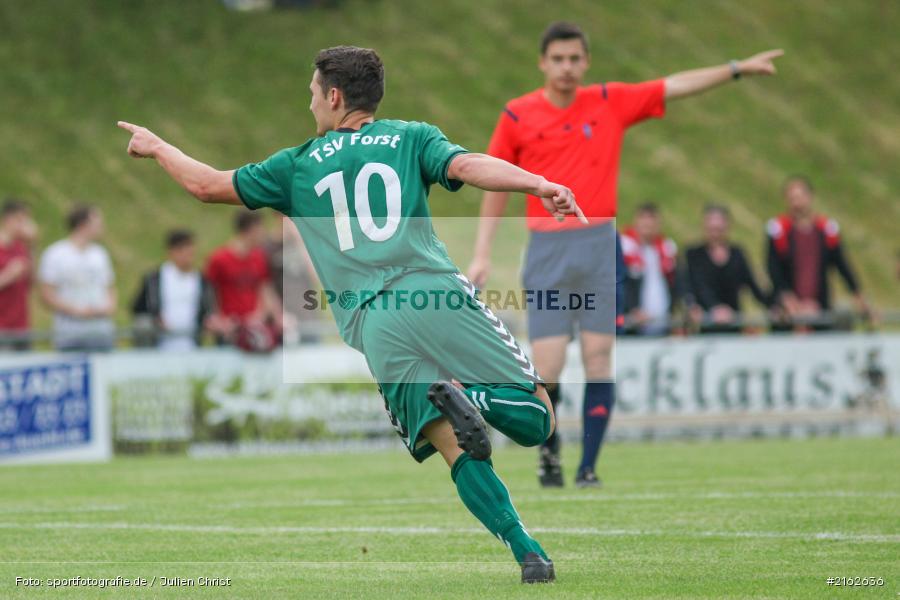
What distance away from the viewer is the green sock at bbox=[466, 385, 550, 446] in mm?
5711

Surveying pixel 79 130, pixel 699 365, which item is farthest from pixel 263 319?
pixel 79 130

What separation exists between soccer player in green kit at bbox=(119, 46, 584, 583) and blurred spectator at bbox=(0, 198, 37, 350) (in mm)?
9352

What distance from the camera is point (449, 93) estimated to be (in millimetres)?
40094

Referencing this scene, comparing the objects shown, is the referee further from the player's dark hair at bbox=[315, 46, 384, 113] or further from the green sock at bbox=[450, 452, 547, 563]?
the green sock at bbox=[450, 452, 547, 563]

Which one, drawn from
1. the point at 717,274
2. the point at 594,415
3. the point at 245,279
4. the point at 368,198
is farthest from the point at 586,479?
the point at 717,274

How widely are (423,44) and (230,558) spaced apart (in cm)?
3640

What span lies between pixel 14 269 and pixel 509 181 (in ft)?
34.0

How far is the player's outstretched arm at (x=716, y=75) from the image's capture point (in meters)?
9.05

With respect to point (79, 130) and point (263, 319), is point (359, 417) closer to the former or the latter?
point (263, 319)

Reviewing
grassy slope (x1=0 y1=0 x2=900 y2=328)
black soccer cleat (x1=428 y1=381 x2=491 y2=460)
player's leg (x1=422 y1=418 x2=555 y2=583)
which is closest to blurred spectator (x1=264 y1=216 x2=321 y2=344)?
player's leg (x1=422 y1=418 x2=555 y2=583)

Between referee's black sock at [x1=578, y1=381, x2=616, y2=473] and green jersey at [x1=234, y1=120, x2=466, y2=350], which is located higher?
green jersey at [x1=234, y1=120, x2=466, y2=350]

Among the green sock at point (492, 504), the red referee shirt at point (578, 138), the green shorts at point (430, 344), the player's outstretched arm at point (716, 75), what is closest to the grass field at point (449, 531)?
the green sock at point (492, 504)

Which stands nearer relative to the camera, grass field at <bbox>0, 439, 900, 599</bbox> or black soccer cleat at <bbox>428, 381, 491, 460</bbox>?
black soccer cleat at <bbox>428, 381, 491, 460</bbox>

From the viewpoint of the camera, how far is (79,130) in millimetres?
36500
